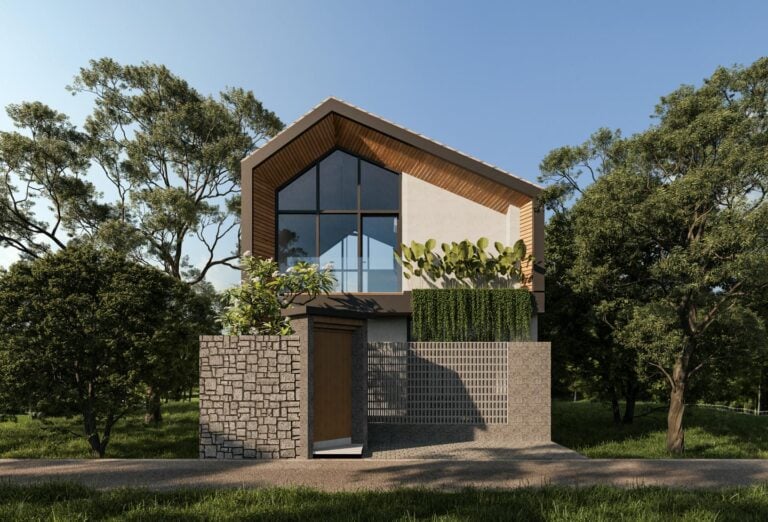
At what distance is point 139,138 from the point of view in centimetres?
2242

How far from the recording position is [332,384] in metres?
10.2

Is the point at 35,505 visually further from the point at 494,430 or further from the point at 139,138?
the point at 139,138

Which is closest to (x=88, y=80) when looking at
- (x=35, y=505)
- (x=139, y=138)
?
(x=139, y=138)

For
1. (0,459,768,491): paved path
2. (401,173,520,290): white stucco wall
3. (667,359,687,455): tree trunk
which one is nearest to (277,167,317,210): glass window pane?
(401,173,520,290): white stucco wall

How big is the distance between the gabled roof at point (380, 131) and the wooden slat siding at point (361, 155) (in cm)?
16

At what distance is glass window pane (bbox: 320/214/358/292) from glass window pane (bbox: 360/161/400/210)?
712 mm

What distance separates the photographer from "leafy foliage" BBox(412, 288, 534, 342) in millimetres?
13453

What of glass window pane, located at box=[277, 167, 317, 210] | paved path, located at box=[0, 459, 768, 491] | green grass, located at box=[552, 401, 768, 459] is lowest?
green grass, located at box=[552, 401, 768, 459]

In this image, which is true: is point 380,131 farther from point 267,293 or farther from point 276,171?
point 267,293

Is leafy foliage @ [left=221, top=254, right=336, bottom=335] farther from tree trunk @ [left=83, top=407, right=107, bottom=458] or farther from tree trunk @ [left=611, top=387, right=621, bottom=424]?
tree trunk @ [left=611, top=387, right=621, bottom=424]

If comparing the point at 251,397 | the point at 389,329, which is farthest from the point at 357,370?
the point at 389,329

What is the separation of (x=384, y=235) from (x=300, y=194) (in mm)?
2861

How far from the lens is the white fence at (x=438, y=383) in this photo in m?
12.4

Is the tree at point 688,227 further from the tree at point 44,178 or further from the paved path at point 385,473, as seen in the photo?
the tree at point 44,178
